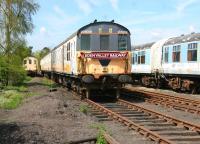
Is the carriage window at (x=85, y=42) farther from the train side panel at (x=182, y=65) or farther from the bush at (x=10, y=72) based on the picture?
the bush at (x=10, y=72)

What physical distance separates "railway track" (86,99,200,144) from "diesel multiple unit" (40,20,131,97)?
8.86 feet

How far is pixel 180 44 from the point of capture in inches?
1032

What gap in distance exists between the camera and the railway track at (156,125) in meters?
10.6

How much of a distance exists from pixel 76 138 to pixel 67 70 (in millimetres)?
13754

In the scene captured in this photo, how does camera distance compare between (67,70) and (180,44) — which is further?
(180,44)

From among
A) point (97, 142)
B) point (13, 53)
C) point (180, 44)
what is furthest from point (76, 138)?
point (13, 53)

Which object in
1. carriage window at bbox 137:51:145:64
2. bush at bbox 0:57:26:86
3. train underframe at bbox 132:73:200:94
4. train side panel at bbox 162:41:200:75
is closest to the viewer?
train side panel at bbox 162:41:200:75

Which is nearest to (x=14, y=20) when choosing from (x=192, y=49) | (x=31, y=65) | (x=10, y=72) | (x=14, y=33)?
(x=14, y=33)

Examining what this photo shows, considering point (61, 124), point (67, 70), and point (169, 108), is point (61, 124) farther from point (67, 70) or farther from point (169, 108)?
point (67, 70)

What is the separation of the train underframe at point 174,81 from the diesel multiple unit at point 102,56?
18.1ft

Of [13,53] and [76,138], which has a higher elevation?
[13,53]

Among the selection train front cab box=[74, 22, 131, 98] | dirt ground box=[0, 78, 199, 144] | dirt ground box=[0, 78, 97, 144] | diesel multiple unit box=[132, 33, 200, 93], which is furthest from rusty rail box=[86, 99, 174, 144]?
diesel multiple unit box=[132, 33, 200, 93]

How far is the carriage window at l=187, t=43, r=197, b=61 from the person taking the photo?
23.9 metres

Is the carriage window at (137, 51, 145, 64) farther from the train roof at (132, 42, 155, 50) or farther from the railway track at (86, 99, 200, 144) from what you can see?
the railway track at (86, 99, 200, 144)
